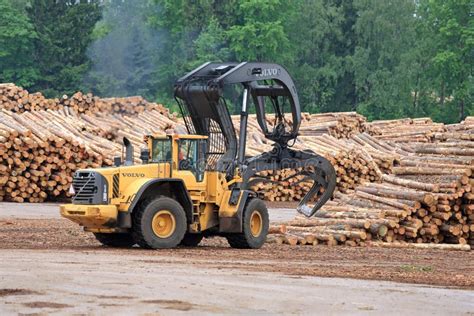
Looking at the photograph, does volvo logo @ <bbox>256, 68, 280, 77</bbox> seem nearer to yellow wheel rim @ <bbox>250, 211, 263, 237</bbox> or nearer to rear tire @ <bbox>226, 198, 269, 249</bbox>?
rear tire @ <bbox>226, 198, 269, 249</bbox>

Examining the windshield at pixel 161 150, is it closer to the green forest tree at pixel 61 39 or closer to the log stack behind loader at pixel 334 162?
the log stack behind loader at pixel 334 162

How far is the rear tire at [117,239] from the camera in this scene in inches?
897

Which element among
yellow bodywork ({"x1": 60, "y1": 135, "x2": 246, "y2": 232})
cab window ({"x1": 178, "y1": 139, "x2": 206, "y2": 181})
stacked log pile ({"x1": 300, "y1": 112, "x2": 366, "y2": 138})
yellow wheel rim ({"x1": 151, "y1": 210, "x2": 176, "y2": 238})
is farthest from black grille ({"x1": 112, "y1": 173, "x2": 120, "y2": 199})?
stacked log pile ({"x1": 300, "y1": 112, "x2": 366, "y2": 138})

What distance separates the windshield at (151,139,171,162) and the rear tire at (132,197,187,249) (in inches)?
33.3

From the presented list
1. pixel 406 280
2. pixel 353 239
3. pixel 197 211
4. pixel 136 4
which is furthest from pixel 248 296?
pixel 136 4

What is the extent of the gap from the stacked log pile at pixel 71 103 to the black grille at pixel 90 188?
20222 mm

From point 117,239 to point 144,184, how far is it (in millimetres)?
1710

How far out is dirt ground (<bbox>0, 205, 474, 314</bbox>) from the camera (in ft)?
45.5

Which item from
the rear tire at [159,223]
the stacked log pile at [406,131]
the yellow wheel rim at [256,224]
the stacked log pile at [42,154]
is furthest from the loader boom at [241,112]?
the stacked log pile at [406,131]

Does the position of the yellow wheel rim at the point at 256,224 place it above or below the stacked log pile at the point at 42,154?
below

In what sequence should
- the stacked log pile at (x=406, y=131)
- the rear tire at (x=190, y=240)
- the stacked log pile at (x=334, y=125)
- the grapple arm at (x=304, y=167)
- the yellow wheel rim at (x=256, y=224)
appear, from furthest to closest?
the stacked log pile at (x=406, y=131)
the stacked log pile at (x=334, y=125)
the grapple arm at (x=304, y=167)
the rear tire at (x=190, y=240)
the yellow wheel rim at (x=256, y=224)

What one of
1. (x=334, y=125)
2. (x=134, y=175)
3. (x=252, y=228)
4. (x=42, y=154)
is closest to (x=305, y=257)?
(x=252, y=228)

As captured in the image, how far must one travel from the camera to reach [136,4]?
89438 millimetres

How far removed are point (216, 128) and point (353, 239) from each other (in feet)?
14.6
